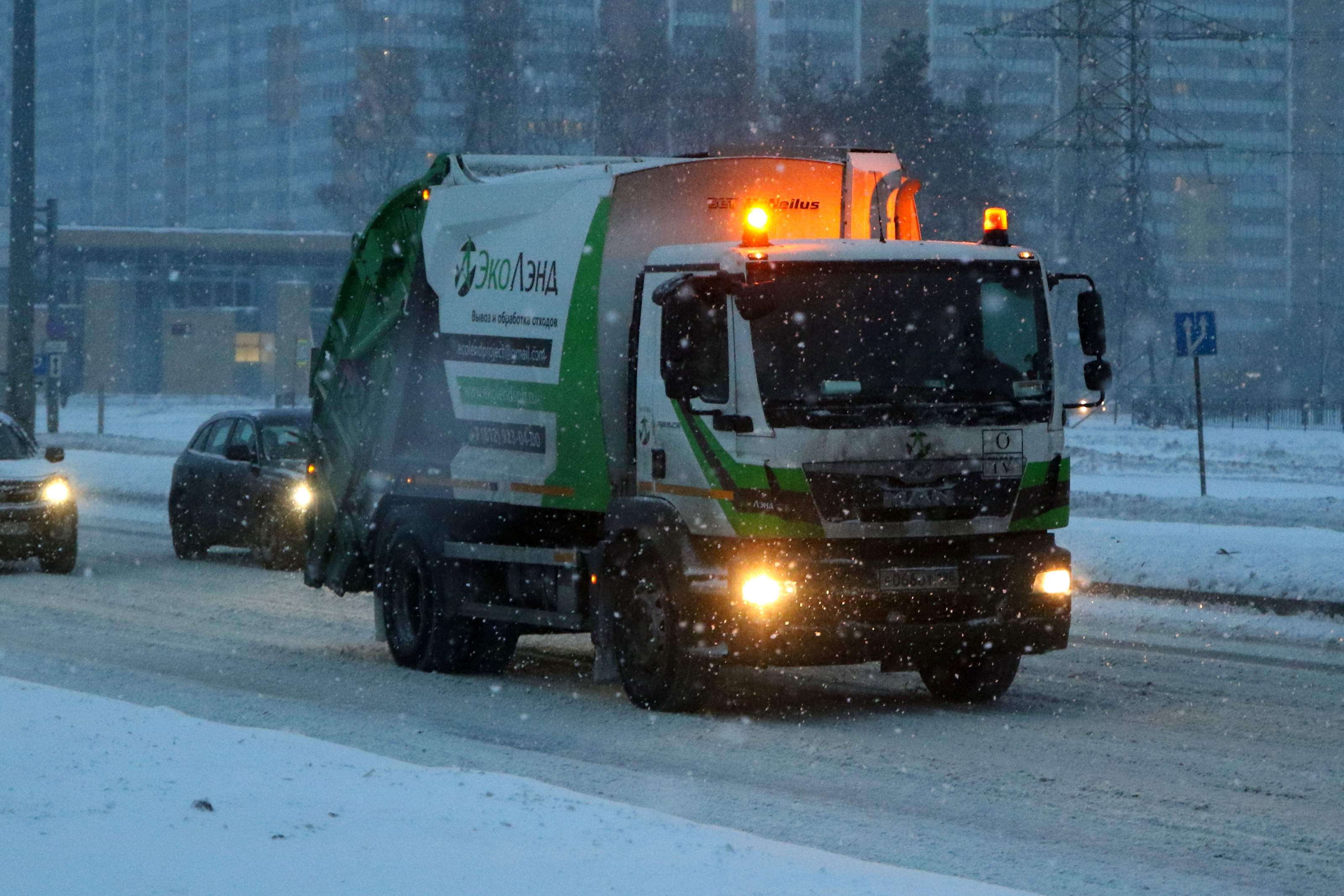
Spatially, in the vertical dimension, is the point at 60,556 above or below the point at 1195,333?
below

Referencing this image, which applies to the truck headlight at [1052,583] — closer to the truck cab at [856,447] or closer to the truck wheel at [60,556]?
the truck cab at [856,447]

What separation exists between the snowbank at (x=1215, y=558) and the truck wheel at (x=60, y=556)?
30.5 ft

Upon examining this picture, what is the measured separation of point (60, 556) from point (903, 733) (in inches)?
448

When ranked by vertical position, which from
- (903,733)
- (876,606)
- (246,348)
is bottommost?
(903,733)

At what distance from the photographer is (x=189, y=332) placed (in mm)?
92625

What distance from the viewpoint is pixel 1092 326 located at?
36.5 ft

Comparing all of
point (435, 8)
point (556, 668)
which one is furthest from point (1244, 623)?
point (435, 8)

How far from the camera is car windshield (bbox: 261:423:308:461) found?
2077 centimetres

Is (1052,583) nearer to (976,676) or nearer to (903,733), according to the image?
(976,676)

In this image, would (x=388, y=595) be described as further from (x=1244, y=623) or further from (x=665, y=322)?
(x=1244, y=623)

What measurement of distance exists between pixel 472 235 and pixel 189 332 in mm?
82596

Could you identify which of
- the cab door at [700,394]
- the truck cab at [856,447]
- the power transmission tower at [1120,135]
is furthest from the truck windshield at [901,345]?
the power transmission tower at [1120,135]

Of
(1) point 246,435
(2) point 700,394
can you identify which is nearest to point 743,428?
(2) point 700,394

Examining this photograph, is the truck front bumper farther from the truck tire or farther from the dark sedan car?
the dark sedan car
